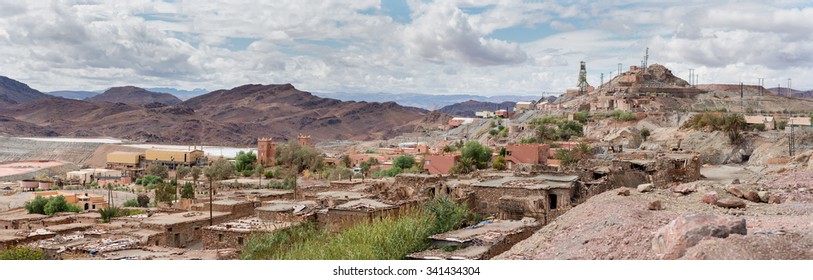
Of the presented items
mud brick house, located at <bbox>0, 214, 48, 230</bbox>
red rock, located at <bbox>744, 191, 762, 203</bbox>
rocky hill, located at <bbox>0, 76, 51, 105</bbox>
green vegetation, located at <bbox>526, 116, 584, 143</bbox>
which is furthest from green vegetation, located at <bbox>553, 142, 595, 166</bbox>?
rocky hill, located at <bbox>0, 76, 51, 105</bbox>

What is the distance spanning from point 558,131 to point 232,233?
23.4m

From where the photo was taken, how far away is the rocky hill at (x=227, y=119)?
43.6 m

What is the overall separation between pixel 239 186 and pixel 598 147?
11.5 metres

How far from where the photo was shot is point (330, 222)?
27.5ft

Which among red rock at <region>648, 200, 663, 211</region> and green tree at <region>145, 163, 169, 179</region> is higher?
red rock at <region>648, 200, 663, 211</region>

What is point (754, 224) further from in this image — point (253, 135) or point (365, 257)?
point (253, 135)

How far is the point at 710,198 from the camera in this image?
21.9ft

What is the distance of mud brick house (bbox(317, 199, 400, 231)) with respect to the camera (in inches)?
316

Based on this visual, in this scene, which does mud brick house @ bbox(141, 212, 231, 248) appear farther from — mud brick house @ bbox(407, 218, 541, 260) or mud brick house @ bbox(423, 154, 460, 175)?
mud brick house @ bbox(423, 154, 460, 175)

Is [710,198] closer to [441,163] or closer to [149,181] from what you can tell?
[441,163]

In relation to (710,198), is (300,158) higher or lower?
lower

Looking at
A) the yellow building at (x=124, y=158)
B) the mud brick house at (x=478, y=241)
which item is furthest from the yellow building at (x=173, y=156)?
the mud brick house at (x=478, y=241)

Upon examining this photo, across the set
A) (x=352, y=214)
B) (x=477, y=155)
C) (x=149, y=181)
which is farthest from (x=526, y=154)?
(x=149, y=181)

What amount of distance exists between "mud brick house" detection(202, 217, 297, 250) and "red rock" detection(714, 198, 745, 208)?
449 centimetres
